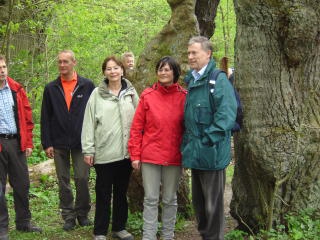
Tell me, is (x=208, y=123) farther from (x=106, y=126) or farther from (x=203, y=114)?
(x=106, y=126)

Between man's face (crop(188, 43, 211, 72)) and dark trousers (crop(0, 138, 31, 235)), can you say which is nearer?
man's face (crop(188, 43, 211, 72))

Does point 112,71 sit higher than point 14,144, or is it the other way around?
point 112,71

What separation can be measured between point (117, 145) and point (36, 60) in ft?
25.9

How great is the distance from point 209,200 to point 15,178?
2.65m

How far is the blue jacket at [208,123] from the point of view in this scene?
171 inches

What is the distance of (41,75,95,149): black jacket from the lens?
5797 mm

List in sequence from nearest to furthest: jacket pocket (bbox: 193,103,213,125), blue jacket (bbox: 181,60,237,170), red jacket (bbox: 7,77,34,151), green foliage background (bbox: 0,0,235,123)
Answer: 1. blue jacket (bbox: 181,60,237,170)
2. jacket pocket (bbox: 193,103,213,125)
3. red jacket (bbox: 7,77,34,151)
4. green foliage background (bbox: 0,0,235,123)

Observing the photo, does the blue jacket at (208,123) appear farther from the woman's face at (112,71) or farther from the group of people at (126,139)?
the woman's face at (112,71)

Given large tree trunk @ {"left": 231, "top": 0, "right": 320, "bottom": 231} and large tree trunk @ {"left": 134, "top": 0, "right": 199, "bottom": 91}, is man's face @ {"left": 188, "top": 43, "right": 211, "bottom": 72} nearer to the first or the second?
large tree trunk @ {"left": 231, "top": 0, "right": 320, "bottom": 231}

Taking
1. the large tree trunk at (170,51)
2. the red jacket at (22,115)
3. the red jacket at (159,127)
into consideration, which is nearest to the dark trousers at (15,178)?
the red jacket at (22,115)

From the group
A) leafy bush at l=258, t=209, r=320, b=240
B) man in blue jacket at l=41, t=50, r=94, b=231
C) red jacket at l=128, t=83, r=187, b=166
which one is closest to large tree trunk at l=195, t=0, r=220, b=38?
man in blue jacket at l=41, t=50, r=94, b=231

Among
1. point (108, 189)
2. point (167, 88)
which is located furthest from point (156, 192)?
point (167, 88)

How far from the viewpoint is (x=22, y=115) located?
5.73 m

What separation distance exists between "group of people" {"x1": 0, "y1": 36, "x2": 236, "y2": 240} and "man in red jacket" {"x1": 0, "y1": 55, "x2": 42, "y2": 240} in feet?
0.04
